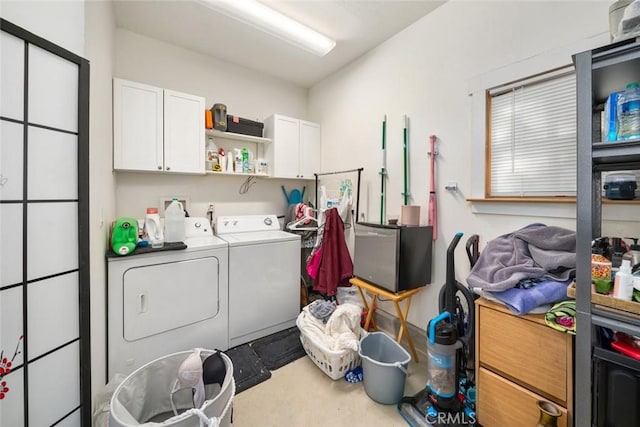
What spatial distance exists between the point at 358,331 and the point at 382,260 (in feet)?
2.03

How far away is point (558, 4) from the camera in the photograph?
1434mm

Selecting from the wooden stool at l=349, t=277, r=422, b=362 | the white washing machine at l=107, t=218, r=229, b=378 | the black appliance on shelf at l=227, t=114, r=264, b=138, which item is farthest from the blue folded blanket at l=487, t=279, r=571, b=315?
the black appliance on shelf at l=227, t=114, r=264, b=138

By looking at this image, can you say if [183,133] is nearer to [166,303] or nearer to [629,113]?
[166,303]

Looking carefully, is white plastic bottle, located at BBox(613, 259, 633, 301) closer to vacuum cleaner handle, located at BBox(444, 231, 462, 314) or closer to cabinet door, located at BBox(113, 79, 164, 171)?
vacuum cleaner handle, located at BBox(444, 231, 462, 314)

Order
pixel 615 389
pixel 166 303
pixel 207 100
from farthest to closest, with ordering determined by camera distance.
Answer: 1. pixel 207 100
2. pixel 166 303
3. pixel 615 389

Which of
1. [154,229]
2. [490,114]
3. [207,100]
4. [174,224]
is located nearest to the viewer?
[490,114]

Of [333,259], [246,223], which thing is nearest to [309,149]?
[246,223]

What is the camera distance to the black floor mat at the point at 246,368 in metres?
1.82

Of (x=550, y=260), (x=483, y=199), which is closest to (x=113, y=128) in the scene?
(x=483, y=199)

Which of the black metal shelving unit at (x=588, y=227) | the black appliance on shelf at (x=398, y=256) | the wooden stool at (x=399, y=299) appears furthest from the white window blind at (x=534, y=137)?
the wooden stool at (x=399, y=299)

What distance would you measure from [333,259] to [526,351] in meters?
1.63

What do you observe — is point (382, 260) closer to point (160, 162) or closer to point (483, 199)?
point (483, 199)

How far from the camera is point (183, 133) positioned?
2.40 metres

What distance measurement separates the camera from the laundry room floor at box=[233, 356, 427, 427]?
1.51 m
